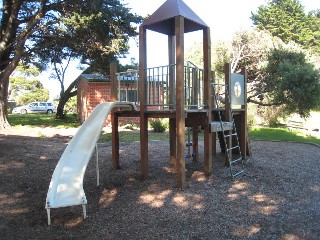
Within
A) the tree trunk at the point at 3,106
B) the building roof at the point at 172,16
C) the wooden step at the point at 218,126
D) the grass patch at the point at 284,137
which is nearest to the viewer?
the building roof at the point at 172,16

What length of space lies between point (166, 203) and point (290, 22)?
50485 millimetres

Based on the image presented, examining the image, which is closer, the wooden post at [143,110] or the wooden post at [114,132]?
the wooden post at [143,110]

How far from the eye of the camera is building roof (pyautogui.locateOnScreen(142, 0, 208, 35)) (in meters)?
6.14

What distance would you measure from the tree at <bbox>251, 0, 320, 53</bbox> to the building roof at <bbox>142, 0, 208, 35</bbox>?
43.7m

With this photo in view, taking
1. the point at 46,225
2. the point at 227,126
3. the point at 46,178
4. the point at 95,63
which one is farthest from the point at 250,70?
the point at 46,225

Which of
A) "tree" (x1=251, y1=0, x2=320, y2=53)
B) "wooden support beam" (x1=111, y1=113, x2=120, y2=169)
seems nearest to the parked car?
"tree" (x1=251, y1=0, x2=320, y2=53)

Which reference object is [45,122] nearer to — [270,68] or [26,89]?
[270,68]

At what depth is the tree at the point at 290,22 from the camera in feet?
155

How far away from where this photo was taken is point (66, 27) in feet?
47.4

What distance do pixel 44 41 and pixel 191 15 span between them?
11.8m

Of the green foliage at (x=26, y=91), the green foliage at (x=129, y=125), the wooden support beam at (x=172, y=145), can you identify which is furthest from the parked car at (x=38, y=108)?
the wooden support beam at (x=172, y=145)

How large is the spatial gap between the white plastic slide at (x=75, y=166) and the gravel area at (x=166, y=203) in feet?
1.05

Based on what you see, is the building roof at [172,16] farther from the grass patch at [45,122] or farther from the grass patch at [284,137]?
the grass patch at [45,122]

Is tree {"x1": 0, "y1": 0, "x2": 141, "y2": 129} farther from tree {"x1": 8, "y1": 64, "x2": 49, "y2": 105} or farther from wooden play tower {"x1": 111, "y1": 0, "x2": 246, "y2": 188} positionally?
tree {"x1": 8, "y1": 64, "x2": 49, "y2": 105}
